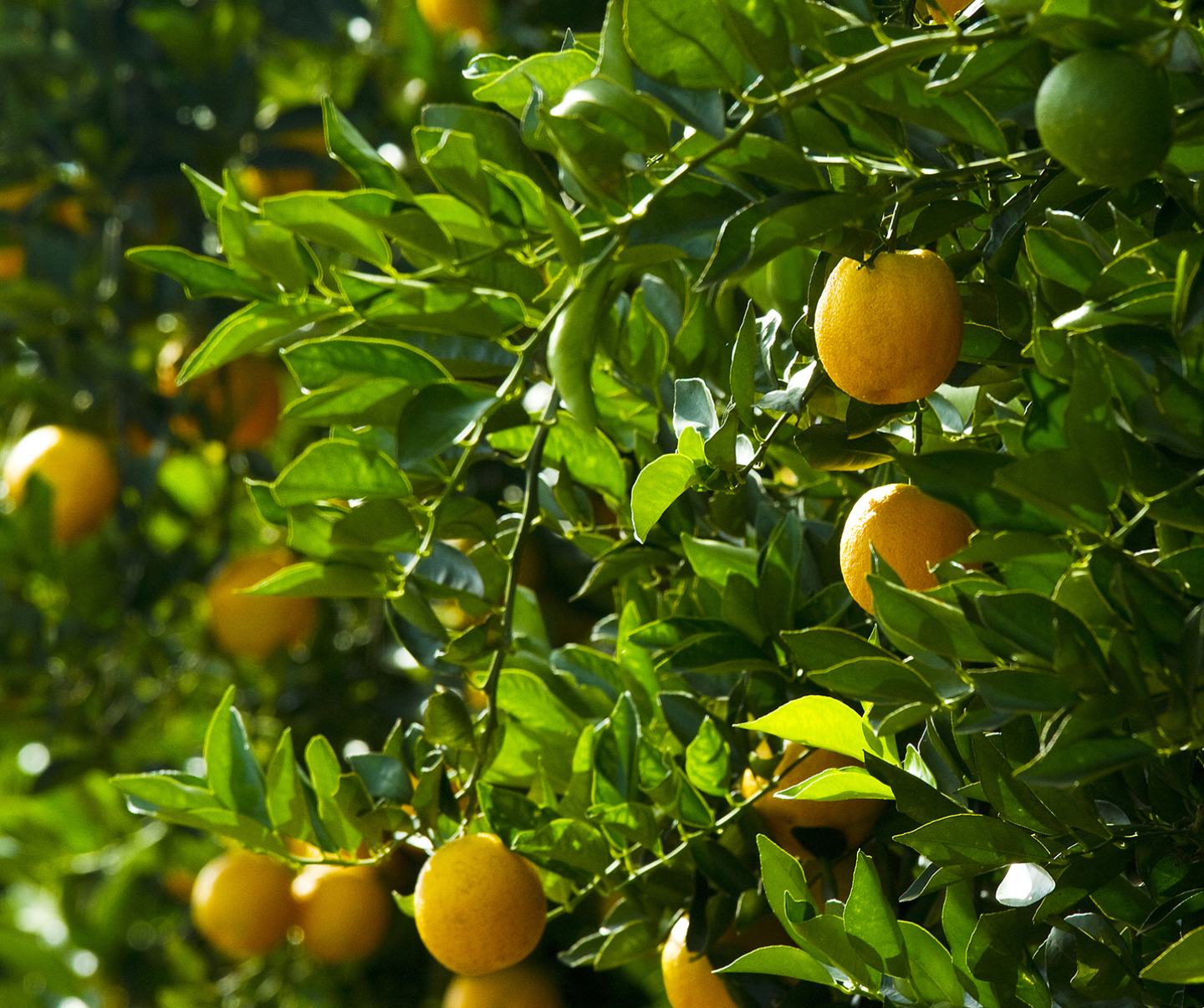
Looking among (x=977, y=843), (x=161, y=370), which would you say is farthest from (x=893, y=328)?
(x=161, y=370)

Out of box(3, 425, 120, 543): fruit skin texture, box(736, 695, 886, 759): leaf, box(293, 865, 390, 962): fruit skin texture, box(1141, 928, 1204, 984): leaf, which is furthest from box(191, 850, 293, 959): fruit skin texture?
box(1141, 928, 1204, 984): leaf

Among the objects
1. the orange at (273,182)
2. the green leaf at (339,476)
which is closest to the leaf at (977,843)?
the green leaf at (339,476)

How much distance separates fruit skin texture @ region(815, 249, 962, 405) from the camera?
593mm

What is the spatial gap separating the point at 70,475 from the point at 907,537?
1.21 metres

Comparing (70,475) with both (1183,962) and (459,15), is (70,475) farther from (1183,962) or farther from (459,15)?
(1183,962)

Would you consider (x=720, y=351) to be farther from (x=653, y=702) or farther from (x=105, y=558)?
(x=105, y=558)

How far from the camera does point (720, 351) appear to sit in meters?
0.83

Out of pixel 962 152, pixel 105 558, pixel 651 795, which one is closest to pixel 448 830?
pixel 651 795

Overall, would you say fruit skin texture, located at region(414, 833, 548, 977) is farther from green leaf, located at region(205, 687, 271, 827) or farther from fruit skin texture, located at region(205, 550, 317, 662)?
fruit skin texture, located at region(205, 550, 317, 662)

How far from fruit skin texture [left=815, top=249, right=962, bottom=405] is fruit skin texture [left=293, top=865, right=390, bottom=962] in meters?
1.01

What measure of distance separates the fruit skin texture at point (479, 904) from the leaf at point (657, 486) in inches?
9.5

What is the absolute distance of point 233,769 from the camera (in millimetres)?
862

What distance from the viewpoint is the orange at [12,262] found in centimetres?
174

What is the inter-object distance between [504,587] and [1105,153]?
19.6 inches
